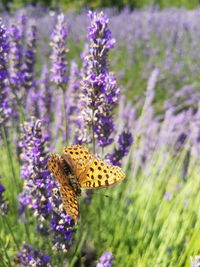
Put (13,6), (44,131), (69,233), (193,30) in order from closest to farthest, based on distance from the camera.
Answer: (69,233)
(44,131)
(193,30)
(13,6)

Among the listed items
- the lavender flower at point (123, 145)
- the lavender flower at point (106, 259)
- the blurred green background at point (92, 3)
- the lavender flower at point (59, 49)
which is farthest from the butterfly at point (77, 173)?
the blurred green background at point (92, 3)

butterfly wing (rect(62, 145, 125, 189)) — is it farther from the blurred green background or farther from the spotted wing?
the blurred green background

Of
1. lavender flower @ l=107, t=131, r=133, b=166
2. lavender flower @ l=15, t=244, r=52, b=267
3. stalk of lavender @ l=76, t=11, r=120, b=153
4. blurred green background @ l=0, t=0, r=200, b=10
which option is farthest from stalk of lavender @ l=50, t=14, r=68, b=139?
blurred green background @ l=0, t=0, r=200, b=10

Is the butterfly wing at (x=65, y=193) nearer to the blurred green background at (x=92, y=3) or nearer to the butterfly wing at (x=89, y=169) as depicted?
the butterfly wing at (x=89, y=169)

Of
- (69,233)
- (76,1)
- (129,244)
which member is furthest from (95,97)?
(76,1)

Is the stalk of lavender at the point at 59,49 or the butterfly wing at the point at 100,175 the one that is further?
the stalk of lavender at the point at 59,49

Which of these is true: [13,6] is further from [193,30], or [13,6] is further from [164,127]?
[164,127]

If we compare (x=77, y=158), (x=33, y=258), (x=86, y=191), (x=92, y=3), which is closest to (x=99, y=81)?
(x=77, y=158)
